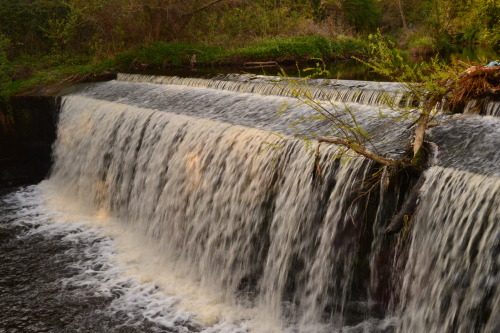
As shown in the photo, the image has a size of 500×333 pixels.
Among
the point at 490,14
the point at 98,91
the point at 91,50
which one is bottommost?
the point at 98,91

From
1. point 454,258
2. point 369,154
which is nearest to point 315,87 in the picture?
point 369,154

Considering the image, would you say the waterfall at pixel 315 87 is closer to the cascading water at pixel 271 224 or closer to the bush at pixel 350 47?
the cascading water at pixel 271 224

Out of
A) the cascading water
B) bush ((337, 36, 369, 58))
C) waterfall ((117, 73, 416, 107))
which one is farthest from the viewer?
bush ((337, 36, 369, 58))

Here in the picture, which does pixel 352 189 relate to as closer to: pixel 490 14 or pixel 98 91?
pixel 98 91

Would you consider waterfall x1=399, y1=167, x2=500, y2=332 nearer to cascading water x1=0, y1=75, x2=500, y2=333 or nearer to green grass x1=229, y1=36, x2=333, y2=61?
cascading water x1=0, y1=75, x2=500, y2=333

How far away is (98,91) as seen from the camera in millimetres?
11672

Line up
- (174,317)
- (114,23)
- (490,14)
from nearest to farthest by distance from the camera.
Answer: (174,317)
(490,14)
(114,23)

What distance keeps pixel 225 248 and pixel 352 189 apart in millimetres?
2018

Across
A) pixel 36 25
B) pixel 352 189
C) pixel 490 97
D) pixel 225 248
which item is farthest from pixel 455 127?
pixel 36 25

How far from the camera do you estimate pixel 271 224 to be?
18.3 feet

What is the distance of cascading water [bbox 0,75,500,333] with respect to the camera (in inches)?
157

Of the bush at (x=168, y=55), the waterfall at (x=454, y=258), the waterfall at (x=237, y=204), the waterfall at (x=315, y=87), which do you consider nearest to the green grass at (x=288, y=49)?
the bush at (x=168, y=55)

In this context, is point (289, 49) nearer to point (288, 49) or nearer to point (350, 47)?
point (288, 49)

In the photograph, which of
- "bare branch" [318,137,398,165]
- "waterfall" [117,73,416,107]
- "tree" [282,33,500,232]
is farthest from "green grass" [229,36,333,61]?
"bare branch" [318,137,398,165]
